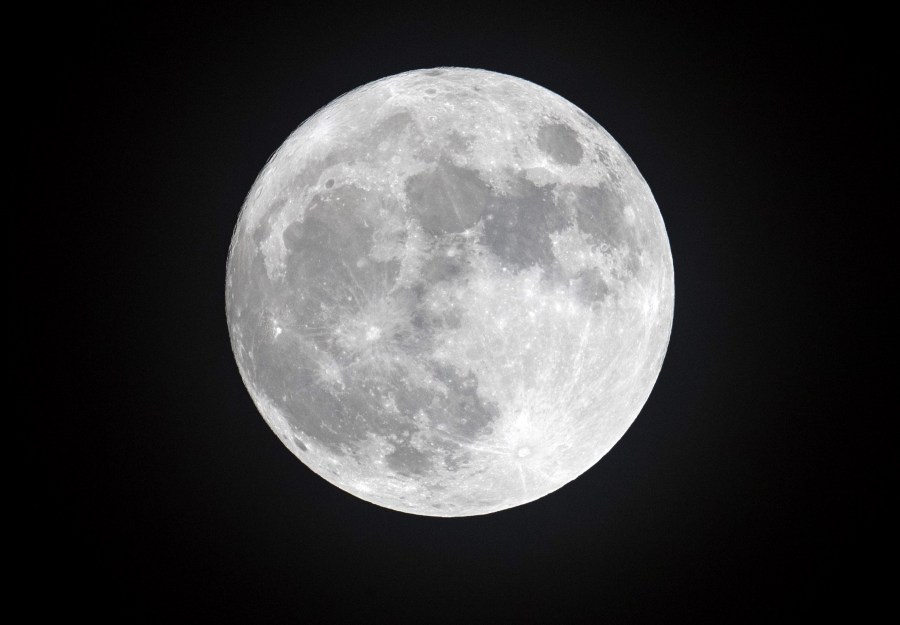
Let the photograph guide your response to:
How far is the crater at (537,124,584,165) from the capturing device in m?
3.97

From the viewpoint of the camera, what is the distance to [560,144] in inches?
159

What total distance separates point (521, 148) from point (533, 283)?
0.76 meters

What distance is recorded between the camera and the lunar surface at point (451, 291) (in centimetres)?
366

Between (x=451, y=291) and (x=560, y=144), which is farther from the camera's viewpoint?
(x=560, y=144)

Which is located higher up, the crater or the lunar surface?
the crater

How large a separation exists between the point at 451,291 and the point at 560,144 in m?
1.11

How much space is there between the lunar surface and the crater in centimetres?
1

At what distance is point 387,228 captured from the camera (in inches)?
145

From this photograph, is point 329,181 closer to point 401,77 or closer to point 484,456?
point 401,77

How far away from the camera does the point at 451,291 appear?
3.62m

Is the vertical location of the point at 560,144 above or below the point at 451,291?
above

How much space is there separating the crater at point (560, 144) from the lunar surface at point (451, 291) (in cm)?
1

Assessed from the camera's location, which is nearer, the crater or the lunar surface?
the lunar surface

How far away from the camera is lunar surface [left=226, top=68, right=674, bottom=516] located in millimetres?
3664
